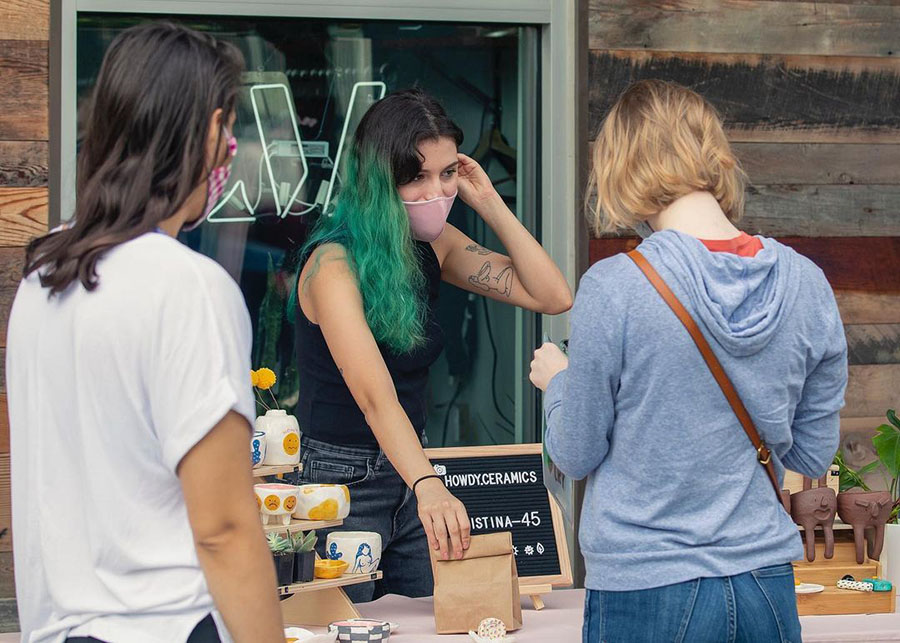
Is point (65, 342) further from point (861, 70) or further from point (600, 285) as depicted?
point (861, 70)

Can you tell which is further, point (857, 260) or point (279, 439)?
point (857, 260)

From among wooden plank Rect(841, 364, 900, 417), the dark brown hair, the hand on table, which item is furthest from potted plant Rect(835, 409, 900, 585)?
the dark brown hair

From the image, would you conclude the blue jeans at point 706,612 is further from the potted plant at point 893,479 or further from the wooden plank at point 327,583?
the potted plant at point 893,479

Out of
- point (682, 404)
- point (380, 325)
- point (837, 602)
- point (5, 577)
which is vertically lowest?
point (5, 577)

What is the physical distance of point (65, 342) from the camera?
111 centimetres

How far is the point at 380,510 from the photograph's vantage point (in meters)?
2.31

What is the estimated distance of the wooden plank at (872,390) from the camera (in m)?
3.73

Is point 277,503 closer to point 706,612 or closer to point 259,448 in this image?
point 259,448

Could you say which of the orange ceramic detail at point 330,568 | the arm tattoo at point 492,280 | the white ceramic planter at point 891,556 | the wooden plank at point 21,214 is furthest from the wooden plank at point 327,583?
the wooden plank at point 21,214

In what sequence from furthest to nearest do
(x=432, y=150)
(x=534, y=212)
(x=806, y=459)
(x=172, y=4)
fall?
(x=534, y=212) → (x=172, y=4) → (x=432, y=150) → (x=806, y=459)

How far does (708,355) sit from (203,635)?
0.71 m

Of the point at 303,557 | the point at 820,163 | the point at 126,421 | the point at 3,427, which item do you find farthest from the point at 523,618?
the point at 820,163

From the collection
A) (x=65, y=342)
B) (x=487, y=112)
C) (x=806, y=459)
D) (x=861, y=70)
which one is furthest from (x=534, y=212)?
(x=65, y=342)

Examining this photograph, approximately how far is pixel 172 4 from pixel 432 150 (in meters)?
1.43
